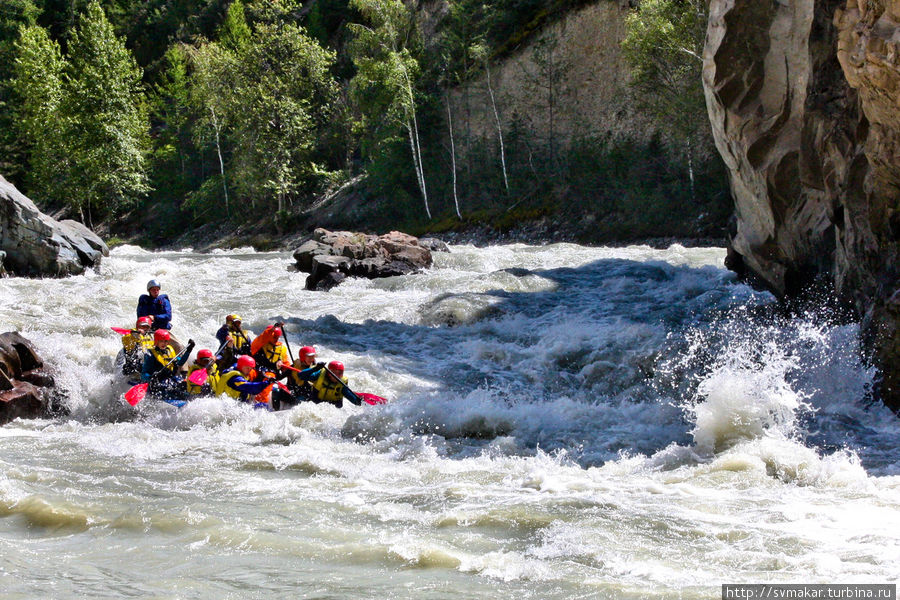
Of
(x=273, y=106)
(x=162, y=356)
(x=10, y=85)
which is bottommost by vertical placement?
(x=162, y=356)

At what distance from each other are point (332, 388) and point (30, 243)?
10364 millimetres

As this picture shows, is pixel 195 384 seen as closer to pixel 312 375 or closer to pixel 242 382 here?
pixel 242 382

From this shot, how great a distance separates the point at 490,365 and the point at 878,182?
499 cm

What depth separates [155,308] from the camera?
36.0 feet

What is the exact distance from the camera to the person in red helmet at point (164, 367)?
916 centimetres

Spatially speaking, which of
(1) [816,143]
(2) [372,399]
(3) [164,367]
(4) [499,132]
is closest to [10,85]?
(4) [499,132]

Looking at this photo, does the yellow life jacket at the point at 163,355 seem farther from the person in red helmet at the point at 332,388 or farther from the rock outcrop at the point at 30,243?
the rock outcrop at the point at 30,243

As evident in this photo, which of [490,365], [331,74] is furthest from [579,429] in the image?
[331,74]

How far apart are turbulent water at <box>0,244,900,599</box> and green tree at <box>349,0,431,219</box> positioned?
16945 millimetres

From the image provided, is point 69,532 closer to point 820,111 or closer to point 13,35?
point 820,111

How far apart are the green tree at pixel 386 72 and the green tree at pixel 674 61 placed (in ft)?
27.3

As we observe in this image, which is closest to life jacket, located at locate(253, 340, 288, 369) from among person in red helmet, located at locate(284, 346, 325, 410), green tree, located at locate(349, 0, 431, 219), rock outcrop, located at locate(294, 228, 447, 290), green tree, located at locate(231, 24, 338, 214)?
person in red helmet, located at locate(284, 346, 325, 410)

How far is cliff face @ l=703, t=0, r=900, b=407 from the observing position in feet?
25.6

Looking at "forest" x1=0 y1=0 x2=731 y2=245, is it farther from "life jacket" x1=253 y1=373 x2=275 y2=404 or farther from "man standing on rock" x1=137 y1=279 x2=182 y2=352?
"life jacket" x1=253 y1=373 x2=275 y2=404
